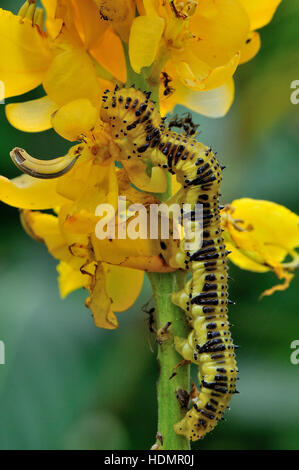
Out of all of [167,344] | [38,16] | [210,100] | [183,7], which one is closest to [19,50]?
[38,16]

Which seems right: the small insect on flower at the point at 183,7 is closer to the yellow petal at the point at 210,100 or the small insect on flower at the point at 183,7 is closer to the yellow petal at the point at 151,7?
the yellow petal at the point at 151,7

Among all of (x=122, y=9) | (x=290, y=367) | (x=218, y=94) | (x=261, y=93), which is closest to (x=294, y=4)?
(x=261, y=93)

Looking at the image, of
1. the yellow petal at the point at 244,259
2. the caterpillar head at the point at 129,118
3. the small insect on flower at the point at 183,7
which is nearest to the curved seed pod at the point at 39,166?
the caterpillar head at the point at 129,118

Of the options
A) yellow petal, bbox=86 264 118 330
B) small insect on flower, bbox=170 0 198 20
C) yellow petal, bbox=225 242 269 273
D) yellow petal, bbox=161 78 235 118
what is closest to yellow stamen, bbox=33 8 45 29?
small insect on flower, bbox=170 0 198 20

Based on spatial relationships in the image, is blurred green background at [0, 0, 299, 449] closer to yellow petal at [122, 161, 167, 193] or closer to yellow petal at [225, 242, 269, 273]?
yellow petal at [225, 242, 269, 273]

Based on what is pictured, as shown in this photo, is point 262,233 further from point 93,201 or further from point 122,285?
point 93,201
